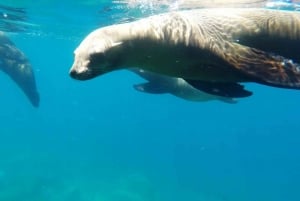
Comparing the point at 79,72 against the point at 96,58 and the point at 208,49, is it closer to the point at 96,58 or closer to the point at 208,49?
the point at 96,58

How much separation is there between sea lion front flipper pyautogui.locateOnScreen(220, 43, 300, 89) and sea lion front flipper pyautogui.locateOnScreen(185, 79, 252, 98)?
1.48 ft

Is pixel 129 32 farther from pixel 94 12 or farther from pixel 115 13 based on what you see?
pixel 94 12

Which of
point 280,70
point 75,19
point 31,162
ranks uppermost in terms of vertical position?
point 280,70

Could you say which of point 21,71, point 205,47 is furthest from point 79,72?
point 21,71

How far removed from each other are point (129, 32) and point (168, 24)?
2.04 ft

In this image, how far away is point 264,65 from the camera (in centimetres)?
412

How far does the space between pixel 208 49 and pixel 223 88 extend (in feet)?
1.85

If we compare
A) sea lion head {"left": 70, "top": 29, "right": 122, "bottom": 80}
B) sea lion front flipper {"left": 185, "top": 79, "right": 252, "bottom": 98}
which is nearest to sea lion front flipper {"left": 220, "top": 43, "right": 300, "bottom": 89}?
sea lion front flipper {"left": 185, "top": 79, "right": 252, "bottom": 98}

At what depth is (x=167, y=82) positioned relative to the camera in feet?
29.9

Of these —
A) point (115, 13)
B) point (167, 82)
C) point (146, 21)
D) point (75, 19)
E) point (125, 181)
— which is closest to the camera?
point (146, 21)

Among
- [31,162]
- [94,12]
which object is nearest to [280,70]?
[94,12]

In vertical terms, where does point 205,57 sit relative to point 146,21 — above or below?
below

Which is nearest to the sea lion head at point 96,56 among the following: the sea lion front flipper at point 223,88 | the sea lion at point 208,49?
the sea lion at point 208,49

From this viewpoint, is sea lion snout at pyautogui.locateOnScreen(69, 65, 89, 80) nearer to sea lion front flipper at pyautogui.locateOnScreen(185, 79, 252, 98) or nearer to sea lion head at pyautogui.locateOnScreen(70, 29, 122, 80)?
sea lion head at pyautogui.locateOnScreen(70, 29, 122, 80)
